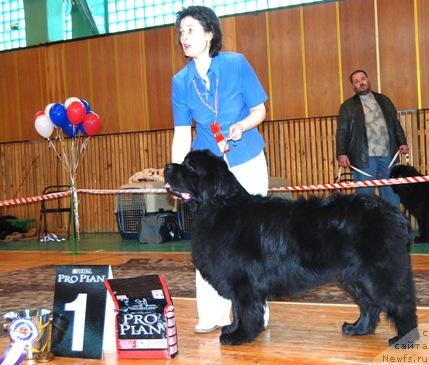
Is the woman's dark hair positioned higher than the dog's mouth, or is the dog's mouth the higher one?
the woman's dark hair

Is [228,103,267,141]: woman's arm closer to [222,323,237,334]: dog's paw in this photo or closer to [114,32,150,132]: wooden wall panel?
[222,323,237,334]: dog's paw

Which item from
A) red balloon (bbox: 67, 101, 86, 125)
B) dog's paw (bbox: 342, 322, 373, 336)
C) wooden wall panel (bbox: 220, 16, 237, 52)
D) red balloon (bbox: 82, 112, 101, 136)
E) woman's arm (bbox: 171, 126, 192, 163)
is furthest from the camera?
wooden wall panel (bbox: 220, 16, 237, 52)

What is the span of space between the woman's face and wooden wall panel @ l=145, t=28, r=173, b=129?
857 cm

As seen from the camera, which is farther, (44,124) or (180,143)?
(44,124)


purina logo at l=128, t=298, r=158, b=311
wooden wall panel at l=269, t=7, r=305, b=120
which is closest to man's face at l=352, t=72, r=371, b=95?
wooden wall panel at l=269, t=7, r=305, b=120

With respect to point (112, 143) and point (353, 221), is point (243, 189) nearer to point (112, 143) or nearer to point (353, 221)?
point (353, 221)

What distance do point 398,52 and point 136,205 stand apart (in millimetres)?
5414

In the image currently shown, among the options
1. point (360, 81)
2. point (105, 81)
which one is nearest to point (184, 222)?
point (360, 81)

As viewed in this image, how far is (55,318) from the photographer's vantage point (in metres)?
3.43

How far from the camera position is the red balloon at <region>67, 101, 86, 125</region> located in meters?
10.0

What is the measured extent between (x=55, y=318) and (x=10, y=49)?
11.8m

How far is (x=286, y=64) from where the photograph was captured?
11227 mm

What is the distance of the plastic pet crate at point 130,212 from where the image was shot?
10.5 m

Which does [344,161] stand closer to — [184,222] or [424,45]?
[184,222]
